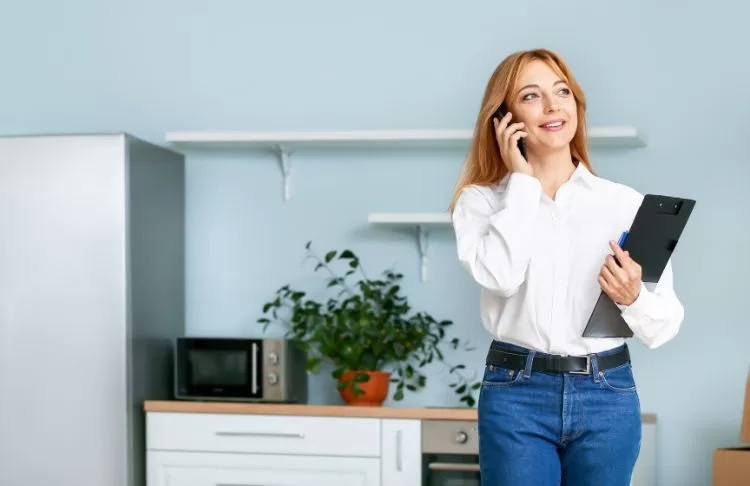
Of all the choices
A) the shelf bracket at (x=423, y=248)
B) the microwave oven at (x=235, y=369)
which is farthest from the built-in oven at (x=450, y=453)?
the shelf bracket at (x=423, y=248)

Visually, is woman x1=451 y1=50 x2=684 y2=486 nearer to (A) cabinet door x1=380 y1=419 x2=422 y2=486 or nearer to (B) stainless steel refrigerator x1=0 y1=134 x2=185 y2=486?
(A) cabinet door x1=380 y1=419 x2=422 y2=486

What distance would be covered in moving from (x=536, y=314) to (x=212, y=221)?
2310 mm

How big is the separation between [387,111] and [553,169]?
1.98 metres

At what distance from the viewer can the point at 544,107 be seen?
1954mm

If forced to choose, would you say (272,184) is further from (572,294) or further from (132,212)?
(572,294)

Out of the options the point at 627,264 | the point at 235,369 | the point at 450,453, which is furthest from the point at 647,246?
the point at 235,369

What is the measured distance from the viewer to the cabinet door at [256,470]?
3514 mm

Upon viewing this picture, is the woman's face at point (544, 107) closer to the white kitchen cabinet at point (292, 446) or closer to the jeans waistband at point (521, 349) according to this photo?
the jeans waistband at point (521, 349)

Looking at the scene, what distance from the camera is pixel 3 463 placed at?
11.9 ft

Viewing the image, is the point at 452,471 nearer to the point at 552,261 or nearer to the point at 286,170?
the point at 286,170

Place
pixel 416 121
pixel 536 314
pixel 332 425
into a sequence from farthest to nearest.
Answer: pixel 416 121
pixel 332 425
pixel 536 314

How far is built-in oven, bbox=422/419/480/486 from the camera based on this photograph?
346 cm

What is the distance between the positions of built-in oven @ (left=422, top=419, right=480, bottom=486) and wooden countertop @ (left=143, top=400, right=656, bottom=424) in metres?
0.03

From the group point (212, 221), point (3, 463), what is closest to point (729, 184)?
point (212, 221)
